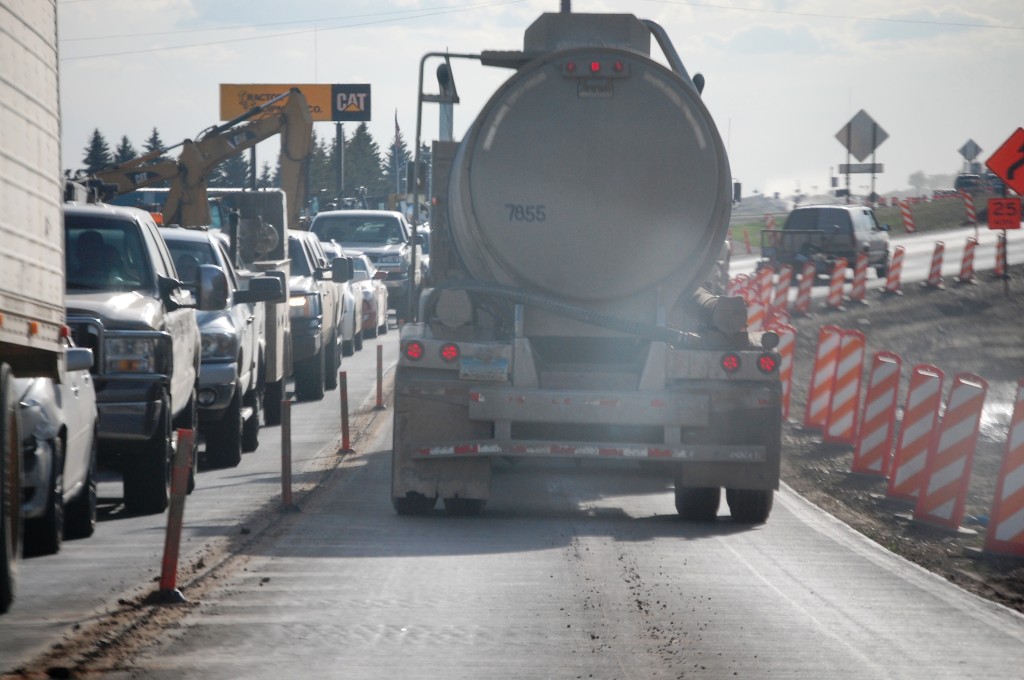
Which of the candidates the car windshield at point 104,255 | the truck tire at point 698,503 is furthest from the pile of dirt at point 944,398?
the car windshield at point 104,255

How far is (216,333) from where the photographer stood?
1459 cm

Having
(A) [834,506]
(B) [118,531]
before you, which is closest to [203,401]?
(B) [118,531]

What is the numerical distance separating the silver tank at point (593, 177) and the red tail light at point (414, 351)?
0.89 meters

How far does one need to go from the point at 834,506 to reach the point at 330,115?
3622 inches

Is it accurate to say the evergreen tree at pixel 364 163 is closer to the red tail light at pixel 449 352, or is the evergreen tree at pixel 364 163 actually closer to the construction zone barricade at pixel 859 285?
the construction zone barricade at pixel 859 285

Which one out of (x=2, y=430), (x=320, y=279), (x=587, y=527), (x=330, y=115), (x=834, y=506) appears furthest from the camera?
(x=330, y=115)

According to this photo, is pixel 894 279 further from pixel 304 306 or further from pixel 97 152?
pixel 97 152

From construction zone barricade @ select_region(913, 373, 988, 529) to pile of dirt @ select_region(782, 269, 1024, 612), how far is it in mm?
146

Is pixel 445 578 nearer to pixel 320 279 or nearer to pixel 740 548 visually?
pixel 740 548

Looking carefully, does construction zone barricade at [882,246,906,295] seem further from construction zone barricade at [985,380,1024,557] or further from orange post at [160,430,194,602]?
orange post at [160,430,194,602]

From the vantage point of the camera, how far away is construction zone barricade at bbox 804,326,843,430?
17562mm

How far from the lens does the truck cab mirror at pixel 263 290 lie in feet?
46.8

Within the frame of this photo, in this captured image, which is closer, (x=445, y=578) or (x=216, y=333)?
(x=445, y=578)

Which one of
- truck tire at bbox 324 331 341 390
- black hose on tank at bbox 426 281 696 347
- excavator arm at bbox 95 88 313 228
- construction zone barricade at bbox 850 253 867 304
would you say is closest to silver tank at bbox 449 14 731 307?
black hose on tank at bbox 426 281 696 347
